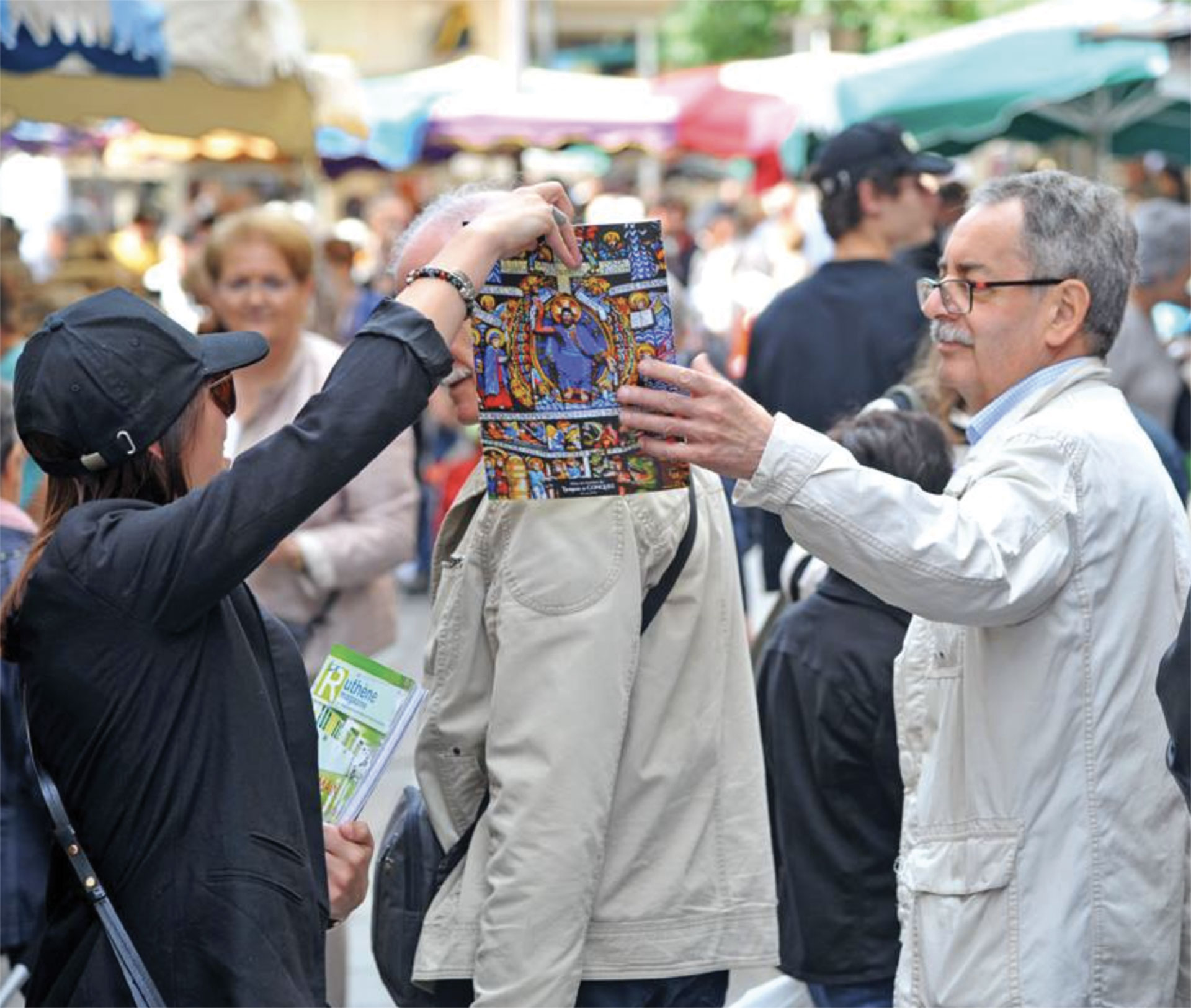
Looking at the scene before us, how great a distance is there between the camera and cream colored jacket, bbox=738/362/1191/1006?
2867 millimetres

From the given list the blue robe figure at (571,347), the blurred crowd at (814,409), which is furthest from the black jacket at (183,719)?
the blue robe figure at (571,347)

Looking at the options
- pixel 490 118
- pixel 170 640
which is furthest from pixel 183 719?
pixel 490 118

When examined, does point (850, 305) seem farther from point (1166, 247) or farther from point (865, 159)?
point (1166, 247)

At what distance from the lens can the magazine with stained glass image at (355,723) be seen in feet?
9.60

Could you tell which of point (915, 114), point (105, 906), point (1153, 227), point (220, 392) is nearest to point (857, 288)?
point (1153, 227)

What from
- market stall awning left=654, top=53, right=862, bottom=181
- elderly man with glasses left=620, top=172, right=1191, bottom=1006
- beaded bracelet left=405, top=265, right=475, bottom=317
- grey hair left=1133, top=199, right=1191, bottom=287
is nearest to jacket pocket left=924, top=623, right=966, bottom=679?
elderly man with glasses left=620, top=172, right=1191, bottom=1006

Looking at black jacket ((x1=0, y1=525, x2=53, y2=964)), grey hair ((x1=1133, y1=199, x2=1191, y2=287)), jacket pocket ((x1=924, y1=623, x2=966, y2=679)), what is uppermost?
grey hair ((x1=1133, y1=199, x2=1191, y2=287))

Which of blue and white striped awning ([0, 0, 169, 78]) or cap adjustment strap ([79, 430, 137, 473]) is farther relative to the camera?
blue and white striped awning ([0, 0, 169, 78])

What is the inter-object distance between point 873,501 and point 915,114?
27.6 ft

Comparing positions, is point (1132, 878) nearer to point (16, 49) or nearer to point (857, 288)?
point (857, 288)

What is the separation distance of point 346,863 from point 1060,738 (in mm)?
1044

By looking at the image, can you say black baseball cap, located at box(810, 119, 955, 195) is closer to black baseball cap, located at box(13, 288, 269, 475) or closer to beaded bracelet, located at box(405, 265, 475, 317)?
beaded bracelet, located at box(405, 265, 475, 317)

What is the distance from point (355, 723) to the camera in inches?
117

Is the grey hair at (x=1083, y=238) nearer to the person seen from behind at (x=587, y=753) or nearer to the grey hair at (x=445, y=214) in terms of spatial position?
the person seen from behind at (x=587, y=753)
